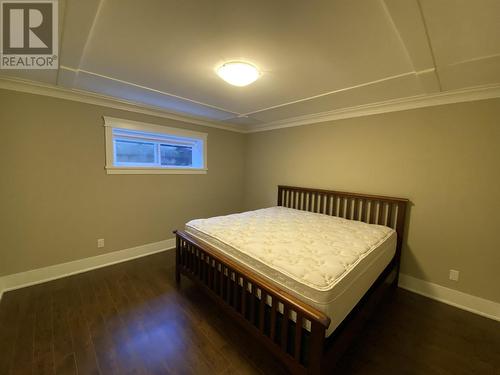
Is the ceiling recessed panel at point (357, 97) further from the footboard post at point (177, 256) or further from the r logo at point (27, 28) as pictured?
the r logo at point (27, 28)

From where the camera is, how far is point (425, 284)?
8.21ft

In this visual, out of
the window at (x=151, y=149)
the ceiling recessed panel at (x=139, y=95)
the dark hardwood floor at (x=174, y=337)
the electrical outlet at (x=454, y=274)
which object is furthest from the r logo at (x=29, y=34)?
the electrical outlet at (x=454, y=274)

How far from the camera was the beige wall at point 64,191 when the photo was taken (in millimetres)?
2287

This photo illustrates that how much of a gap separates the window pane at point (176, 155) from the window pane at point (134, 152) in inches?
7.2

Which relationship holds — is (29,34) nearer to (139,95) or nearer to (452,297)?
(139,95)

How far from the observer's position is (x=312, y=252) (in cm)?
179

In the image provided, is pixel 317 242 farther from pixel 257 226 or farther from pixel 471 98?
pixel 471 98

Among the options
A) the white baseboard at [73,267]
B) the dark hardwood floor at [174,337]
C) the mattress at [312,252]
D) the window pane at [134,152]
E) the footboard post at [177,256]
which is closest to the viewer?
the mattress at [312,252]

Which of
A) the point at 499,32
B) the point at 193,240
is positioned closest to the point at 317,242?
the point at 193,240

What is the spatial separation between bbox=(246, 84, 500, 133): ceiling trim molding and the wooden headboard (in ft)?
3.76

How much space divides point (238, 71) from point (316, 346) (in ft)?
6.74

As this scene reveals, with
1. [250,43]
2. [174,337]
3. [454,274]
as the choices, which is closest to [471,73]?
[250,43]

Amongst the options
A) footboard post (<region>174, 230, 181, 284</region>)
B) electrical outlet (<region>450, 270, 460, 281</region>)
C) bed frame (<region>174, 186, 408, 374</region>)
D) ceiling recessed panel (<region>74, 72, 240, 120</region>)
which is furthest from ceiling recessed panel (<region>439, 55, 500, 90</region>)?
footboard post (<region>174, 230, 181, 284</region>)

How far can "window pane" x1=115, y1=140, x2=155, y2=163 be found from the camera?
3145mm
